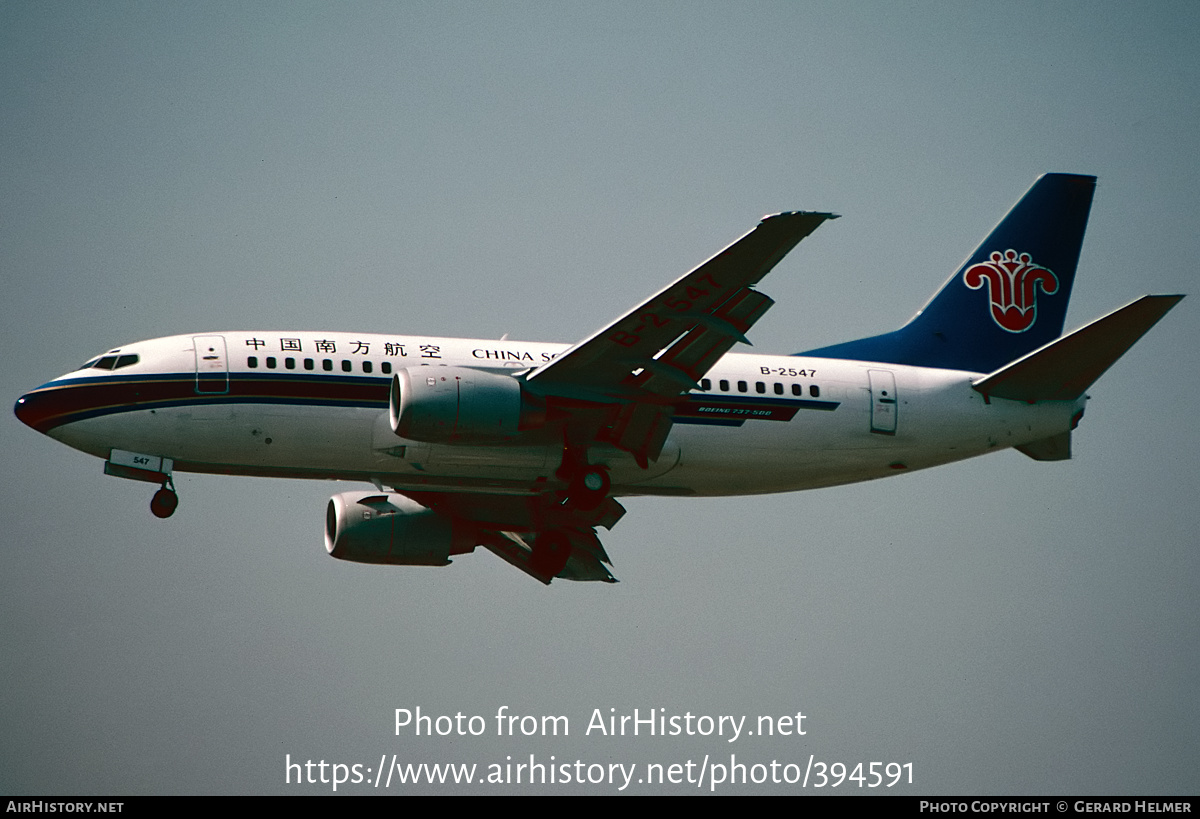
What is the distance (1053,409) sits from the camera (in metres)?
36.2

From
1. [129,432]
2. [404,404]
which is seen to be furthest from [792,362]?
[129,432]

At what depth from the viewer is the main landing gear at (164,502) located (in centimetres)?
3334

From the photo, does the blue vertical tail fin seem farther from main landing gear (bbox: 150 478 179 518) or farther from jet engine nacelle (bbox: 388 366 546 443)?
main landing gear (bbox: 150 478 179 518)

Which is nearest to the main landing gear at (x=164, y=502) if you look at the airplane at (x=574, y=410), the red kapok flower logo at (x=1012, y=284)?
→ the airplane at (x=574, y=410)

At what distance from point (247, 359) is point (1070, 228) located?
21.0 m

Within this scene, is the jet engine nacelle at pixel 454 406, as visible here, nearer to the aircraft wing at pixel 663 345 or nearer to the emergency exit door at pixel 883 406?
the aircraft wing at pixel 663 345

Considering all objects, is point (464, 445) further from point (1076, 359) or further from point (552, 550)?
point (1076, 359)

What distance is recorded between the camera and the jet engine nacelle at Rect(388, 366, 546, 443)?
103ft

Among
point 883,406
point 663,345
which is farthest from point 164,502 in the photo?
point 883,406

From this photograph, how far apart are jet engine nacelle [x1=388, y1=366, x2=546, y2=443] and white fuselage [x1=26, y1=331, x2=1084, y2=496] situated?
1319 millimetres

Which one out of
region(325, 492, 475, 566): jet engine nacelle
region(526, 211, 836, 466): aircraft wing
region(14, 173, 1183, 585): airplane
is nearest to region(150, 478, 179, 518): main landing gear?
region(14, 173, 1183, 585): airplane

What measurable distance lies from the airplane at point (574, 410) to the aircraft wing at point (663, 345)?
0.05m

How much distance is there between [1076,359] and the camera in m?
35.0

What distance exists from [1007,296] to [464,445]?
15.3m
